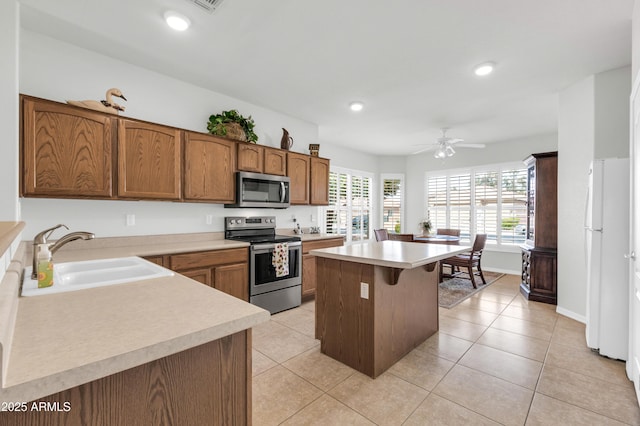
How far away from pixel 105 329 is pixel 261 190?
3.02 m

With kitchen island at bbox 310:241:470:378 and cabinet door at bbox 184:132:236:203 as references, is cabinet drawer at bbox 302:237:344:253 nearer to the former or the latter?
cabinet door at bbox 184:132:236:203

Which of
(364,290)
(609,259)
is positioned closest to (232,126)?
(364,290)

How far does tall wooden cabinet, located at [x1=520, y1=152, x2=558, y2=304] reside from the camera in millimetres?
3896

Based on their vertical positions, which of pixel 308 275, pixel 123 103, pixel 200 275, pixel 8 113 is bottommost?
pixel 308 275

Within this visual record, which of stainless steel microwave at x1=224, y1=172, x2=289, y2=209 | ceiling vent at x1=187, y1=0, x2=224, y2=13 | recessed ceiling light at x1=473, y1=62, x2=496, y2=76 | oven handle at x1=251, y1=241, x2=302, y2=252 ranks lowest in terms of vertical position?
oven handle at x1=251, y1=241, x2=302, y2=252

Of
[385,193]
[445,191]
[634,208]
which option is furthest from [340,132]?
[634,208]

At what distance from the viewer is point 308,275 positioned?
396 cm

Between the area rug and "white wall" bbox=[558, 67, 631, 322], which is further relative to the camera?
the area rug

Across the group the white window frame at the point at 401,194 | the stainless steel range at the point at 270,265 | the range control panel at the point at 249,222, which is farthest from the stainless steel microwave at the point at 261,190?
the white window frame at the point at 401,194

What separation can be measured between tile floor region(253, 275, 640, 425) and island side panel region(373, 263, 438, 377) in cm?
10

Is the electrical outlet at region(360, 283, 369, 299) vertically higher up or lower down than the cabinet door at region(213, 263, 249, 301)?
higher up

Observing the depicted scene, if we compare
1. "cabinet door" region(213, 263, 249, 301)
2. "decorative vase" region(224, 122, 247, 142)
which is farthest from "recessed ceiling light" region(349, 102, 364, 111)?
"cabinet door" region(213, 263, 249, 301)

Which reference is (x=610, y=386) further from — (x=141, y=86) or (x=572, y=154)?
(x=141, y=86)

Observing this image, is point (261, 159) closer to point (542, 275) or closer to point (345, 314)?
point (345, 314)
